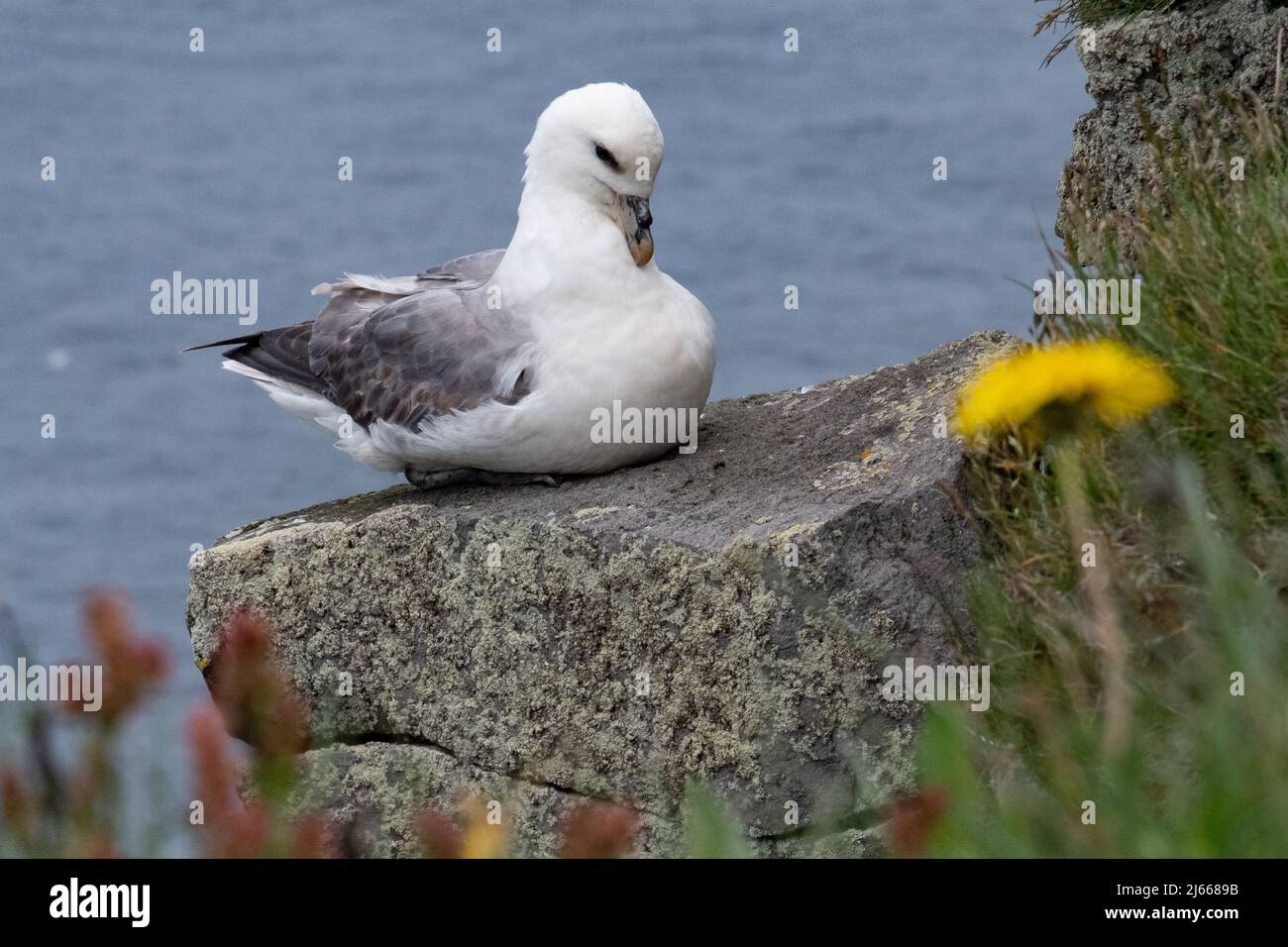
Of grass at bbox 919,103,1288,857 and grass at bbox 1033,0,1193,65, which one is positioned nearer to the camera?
grass at bbox 919,103,1288,857

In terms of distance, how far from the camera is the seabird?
221 inches

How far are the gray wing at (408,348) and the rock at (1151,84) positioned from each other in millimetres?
1849

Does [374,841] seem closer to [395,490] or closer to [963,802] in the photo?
[395,490]

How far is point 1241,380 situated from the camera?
173 inches

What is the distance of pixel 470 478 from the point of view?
605 centimetres

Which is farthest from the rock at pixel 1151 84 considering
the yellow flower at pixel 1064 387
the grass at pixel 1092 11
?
the yellow flower at pixel 1064 387

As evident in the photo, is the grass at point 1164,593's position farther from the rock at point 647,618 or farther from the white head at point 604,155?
the white head at point 604,155

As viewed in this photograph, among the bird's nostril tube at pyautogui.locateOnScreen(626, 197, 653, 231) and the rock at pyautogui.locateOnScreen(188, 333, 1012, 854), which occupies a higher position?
the bird's nostril tube at pyautogui.locateOnScreen(626, 197, 653, 231)

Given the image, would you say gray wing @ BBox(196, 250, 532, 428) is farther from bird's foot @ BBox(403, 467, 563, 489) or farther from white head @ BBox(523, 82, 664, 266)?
white head @ BBox(523, 82, 664, 266)

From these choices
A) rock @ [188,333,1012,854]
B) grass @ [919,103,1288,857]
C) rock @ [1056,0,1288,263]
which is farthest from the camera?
rock @ [1056,0,1288,263]

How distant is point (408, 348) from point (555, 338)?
58cm

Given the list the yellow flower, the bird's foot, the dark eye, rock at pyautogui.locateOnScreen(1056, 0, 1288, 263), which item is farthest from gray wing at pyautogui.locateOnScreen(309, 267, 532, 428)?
the yellow flower

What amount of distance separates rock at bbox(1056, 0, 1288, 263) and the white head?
1340 millimetres
